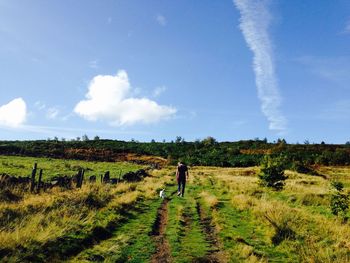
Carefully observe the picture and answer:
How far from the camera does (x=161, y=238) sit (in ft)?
42.3

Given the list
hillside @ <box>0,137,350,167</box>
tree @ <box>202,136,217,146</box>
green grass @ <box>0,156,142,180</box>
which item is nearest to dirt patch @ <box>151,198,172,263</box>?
green grass @ <box>0,156,142,180</box>

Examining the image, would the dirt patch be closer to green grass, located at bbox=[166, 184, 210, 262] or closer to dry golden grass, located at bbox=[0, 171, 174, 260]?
green grass, located at bbox=[166, 184, 210, 262]

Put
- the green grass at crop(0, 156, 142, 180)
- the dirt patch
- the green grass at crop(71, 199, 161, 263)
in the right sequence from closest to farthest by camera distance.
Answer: the green grass at crop(71, 199, 161, 263) → the dirt patch → the green grass at crop(0, 156, 142, 180)


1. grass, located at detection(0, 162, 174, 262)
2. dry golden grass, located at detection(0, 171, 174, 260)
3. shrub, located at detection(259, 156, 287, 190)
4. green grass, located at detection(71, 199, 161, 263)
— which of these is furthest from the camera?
shrub, located at detection(259, 156, 287, 190)

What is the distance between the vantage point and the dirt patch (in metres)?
10.6

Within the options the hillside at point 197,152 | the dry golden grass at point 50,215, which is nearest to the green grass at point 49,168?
the dry golden grass at point 50,215

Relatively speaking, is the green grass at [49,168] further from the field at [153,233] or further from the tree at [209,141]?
the tree at [209,141]

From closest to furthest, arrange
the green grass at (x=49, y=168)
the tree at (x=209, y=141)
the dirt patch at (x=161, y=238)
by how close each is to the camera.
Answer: the dirt patch at (x=161, y=238), the green grass at (x=49, y=168), the tree at (x=209, y=141)

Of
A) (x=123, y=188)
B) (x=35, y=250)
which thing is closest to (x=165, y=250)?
(x=35, y=250)

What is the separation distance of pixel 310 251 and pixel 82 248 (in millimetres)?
6577

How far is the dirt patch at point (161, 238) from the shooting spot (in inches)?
418

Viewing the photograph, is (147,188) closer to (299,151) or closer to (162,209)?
(162,209)

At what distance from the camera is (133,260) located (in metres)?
10.2

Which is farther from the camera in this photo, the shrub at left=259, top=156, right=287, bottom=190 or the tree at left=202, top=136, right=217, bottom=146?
the tree at left=202, top=136, right=217, bottom=146
